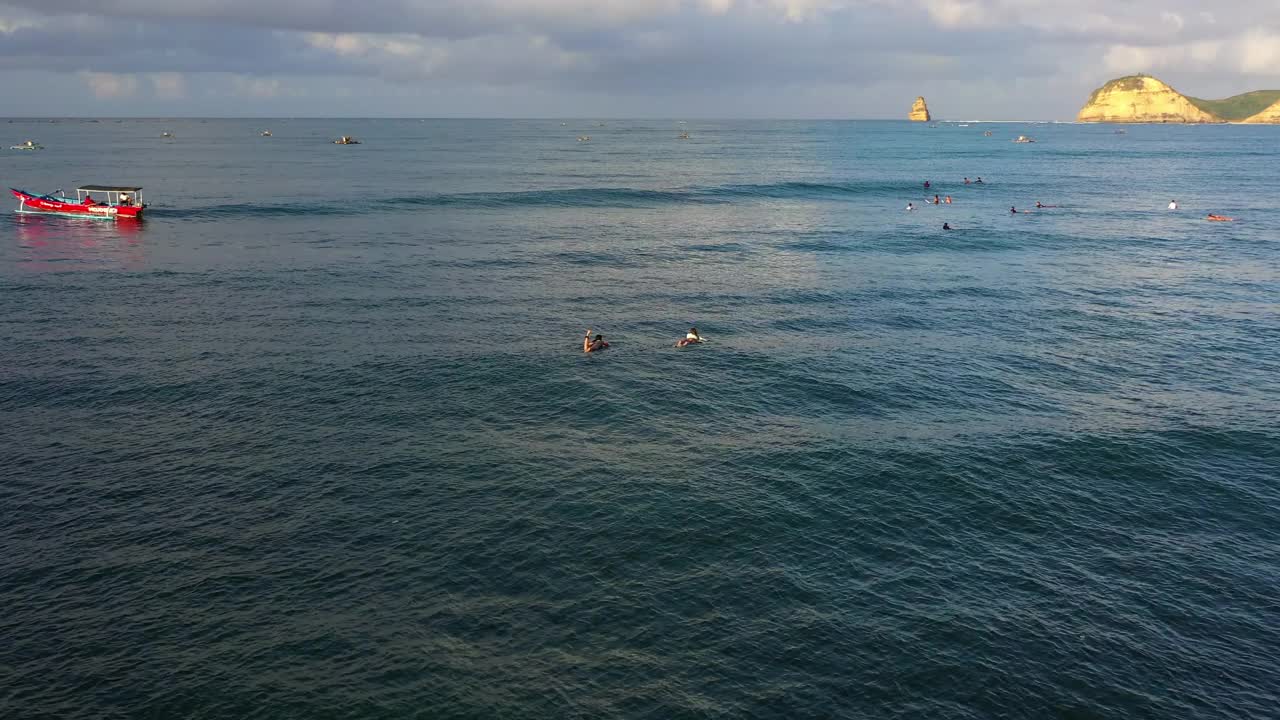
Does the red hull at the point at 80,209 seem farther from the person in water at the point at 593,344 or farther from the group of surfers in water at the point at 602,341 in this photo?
the person in water at the point at 593,344

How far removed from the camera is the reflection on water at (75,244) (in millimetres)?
76875

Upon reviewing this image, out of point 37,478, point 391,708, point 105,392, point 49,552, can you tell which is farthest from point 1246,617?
point 105,392

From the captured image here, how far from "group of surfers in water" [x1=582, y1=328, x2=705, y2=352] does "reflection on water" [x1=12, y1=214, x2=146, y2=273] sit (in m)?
49.9

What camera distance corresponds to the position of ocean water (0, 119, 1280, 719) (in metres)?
24.2

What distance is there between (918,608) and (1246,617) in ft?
36.5

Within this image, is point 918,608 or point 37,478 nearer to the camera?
point 918,608

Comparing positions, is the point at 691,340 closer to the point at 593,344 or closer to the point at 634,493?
the point at 593,344

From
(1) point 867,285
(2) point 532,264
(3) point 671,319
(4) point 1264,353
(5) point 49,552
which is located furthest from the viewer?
(2) point 532,264

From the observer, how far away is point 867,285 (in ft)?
→ 243

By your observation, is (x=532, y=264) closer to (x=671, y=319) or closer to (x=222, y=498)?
(x=671, y=319)

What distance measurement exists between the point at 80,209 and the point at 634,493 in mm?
103906

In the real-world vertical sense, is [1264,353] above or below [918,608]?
above

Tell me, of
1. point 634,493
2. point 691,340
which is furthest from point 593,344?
point 634,493

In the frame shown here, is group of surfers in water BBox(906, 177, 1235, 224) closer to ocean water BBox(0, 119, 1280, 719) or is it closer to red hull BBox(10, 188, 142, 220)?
ocean water BBox(0, 119, 1280, 719)
